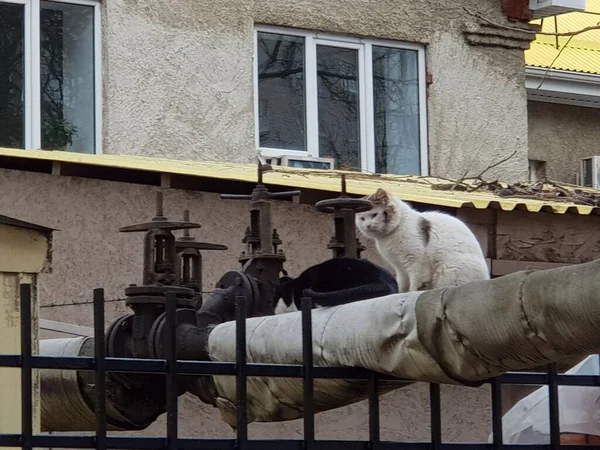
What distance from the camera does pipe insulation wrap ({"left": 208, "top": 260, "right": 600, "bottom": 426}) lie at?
3023mm

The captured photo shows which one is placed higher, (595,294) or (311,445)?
(595,294)

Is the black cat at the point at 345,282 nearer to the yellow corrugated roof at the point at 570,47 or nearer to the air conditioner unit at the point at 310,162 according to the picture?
the air conditioner unit at the point at 310,162

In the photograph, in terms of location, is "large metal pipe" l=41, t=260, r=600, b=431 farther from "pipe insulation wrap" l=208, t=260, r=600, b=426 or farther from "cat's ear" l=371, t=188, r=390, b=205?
"cat's ear" l=371, t=188, r=390, b=205

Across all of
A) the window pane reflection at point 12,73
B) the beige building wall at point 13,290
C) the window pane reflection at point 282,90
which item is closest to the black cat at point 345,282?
the beige building wall at point 13,290

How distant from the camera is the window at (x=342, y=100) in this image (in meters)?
12.7

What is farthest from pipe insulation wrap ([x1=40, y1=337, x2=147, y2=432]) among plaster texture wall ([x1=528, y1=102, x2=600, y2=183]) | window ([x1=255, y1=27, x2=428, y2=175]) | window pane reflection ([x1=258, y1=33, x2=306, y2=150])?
plaster texture wall ([x1=528, y1=102, x2=600, y2=183])

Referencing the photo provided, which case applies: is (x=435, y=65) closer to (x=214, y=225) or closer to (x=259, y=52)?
(x=259, y=52)

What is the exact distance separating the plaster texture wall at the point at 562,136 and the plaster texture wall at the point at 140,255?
7.16 m

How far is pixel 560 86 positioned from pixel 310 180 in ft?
23.2

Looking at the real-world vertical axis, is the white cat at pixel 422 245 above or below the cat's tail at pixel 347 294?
Answer: above

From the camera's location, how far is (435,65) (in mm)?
13391

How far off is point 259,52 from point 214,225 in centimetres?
317

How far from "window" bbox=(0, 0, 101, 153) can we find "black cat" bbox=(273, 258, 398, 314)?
7.14 metres

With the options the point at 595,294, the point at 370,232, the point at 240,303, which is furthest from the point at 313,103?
the point at 595,294
